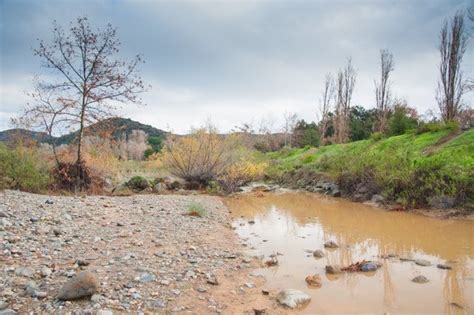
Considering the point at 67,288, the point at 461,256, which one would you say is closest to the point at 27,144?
the point at 67,288

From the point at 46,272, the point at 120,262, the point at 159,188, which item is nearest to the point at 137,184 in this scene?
the point at 159,188

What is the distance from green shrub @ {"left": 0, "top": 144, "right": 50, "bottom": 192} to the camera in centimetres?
955

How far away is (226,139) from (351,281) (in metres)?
12.5

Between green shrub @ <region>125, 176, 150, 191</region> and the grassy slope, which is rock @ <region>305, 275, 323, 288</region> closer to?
the grassy slope

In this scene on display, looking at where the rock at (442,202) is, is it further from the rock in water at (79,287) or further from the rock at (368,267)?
the rock in water at (79,287)

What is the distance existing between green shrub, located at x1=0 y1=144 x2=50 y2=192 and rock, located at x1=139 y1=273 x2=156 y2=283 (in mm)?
6886

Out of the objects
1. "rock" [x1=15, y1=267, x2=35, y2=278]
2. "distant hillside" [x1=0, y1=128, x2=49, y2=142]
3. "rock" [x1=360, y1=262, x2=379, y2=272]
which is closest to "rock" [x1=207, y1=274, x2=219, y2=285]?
"rock" [x1=15, y1=267, x2=35, y2=278]

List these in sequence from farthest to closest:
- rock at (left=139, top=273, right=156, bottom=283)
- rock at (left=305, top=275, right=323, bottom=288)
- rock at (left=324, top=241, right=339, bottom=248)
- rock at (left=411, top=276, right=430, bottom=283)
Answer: rock at (left=324, top=241, right=339, bottom=248) < rock at (left=411, top=276, right=430, bottom=283) < rock at (left=305, top=275, right=323, bottom=288) < rock at (left=139, top=273, right=156, bottom=283)

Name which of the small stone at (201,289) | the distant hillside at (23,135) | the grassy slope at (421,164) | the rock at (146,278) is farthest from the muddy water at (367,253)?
the distant hillside at (23,135)

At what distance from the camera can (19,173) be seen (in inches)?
394

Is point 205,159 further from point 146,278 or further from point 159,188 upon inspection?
point 146,278

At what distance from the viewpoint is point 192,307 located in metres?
3.75

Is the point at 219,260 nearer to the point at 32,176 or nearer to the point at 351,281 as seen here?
the point at 351,281

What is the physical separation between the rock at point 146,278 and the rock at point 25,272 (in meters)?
1.28
